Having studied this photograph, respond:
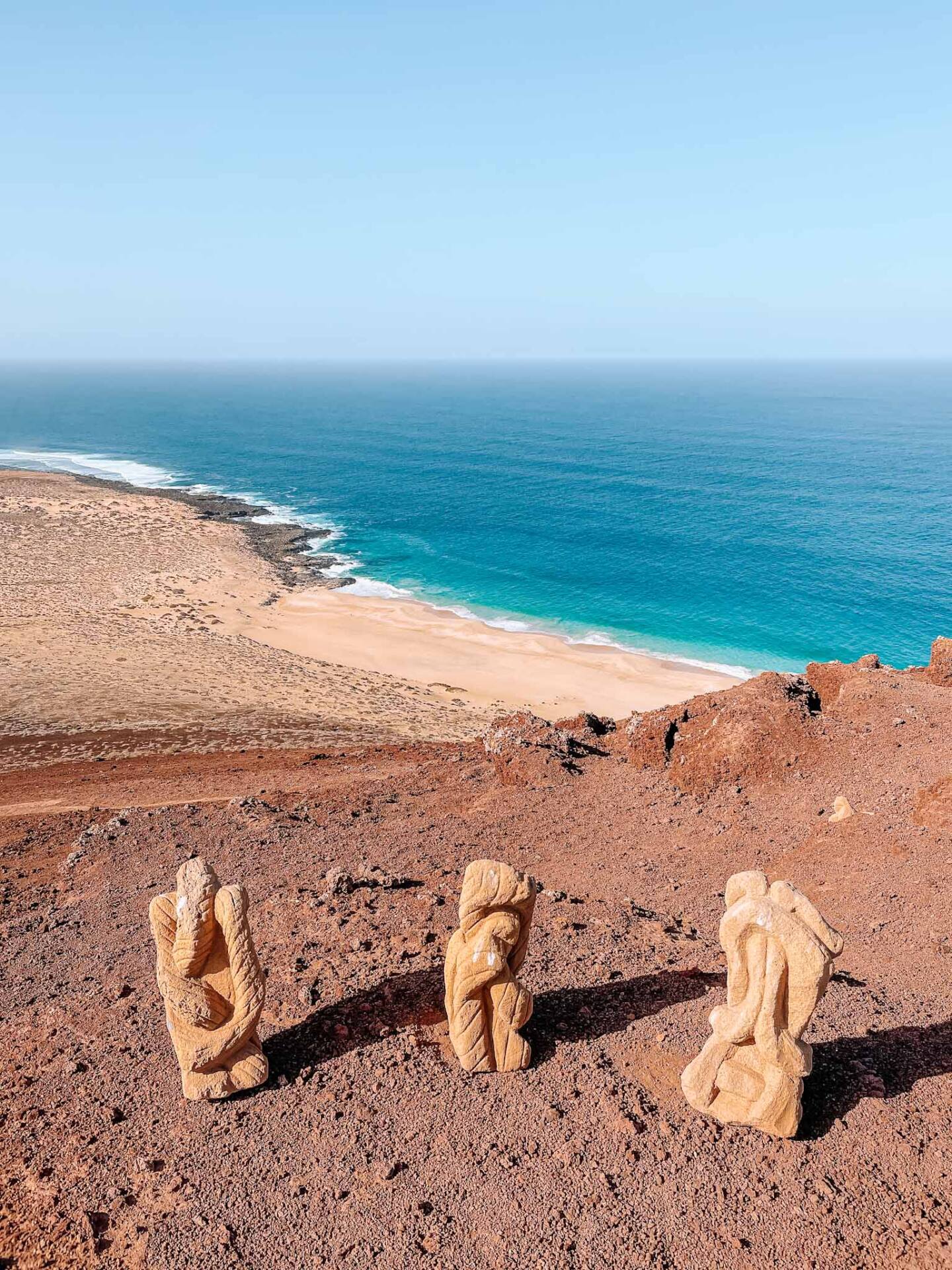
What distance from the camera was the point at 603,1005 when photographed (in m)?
9.80

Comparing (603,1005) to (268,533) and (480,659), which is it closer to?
(480,659)

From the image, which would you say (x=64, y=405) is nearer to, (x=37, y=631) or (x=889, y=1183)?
(x=37, y=631)

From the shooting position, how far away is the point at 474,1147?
7.85m

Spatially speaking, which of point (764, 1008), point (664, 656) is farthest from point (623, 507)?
point (764, 1008)

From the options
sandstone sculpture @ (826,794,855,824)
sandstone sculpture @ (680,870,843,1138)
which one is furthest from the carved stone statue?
sandstone sculpture @ (826,794,855,824)

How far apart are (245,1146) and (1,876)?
9433mm

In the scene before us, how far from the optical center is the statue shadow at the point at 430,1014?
29.9 ft

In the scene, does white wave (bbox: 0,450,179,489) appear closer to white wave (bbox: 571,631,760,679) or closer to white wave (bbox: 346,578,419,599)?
white wave (bbox: 346,578,419,599)

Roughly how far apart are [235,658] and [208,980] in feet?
97.8

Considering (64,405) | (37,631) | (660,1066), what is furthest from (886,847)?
(64,405)

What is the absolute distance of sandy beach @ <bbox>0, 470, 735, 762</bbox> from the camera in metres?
28.7

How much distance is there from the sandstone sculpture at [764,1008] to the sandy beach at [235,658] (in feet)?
67.9

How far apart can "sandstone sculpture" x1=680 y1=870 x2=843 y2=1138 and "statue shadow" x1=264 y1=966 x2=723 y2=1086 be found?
5.24 ft

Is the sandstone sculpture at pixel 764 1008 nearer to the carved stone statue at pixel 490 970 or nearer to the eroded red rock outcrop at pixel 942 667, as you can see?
the carved stone statue at pixel 490 970
